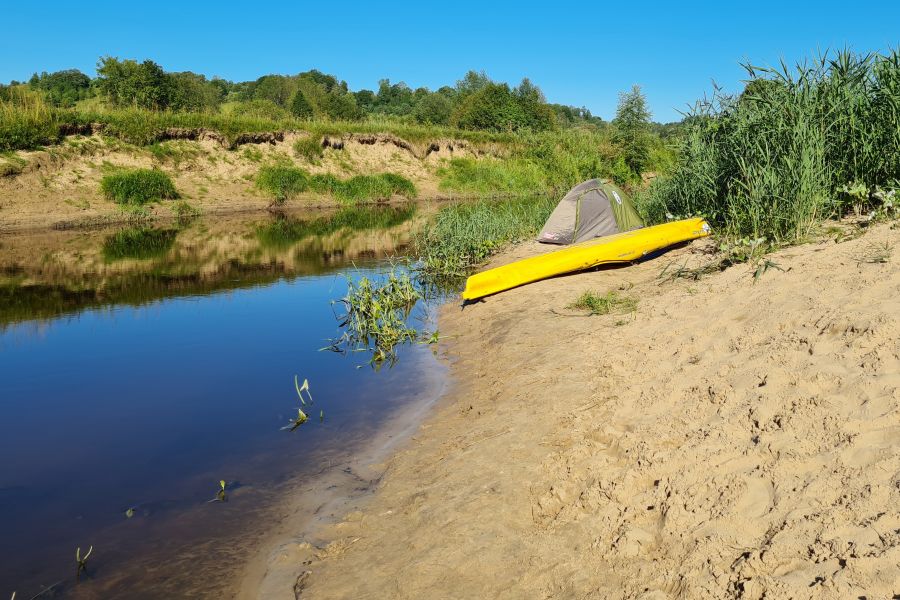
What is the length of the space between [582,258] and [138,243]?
13.5 meters

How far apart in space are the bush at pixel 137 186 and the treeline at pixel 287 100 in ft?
17.2

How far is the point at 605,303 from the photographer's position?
7281 mm

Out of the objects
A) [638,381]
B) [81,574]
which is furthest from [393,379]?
[81,574]

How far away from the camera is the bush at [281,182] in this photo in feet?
95.4

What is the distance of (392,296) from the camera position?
385 inches

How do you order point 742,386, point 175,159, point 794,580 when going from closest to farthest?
1. point 794,580
2. point 742,386
3. point 175,159

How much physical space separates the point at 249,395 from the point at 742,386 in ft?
15.0

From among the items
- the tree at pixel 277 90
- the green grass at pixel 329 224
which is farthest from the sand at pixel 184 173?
the tree at pixel 277 90

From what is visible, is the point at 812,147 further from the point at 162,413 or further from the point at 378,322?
Answer: the point at 162,413

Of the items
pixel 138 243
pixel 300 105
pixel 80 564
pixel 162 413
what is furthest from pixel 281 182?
pixel 300 105

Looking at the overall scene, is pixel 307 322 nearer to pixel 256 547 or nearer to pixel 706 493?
pixel 256 547

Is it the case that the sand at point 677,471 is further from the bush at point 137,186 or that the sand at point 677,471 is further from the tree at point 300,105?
the tree at point 300,105

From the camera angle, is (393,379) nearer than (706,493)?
No

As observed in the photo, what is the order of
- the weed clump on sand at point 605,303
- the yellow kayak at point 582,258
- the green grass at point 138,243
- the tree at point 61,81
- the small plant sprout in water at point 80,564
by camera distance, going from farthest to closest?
1. the tree at point 61,81
2. the green grass at point 138,243
3. the yellow kayak at point 582,258
4. the weed clump on sand at point 605,303
5. the small plant sprout in water at point 80,564
